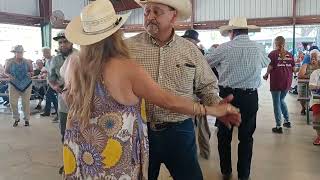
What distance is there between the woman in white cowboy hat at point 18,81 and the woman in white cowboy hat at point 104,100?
5997mm

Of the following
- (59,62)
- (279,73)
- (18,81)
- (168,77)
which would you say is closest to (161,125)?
(168,77)

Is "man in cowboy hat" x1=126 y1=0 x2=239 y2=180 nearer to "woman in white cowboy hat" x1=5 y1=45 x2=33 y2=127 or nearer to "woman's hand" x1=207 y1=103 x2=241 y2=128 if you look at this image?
"woman's hand" x1=207 y1=103 x2=241 y2=128

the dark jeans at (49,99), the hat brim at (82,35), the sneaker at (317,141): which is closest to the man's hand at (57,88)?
the hat brim at (82,35)

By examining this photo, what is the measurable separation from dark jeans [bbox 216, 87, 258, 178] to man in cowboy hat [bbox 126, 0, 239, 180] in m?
1.54

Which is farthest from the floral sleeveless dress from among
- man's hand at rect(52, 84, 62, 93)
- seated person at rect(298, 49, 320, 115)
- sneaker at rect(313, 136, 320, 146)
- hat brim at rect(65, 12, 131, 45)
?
seated person at rect(298, 49, 320, 115)

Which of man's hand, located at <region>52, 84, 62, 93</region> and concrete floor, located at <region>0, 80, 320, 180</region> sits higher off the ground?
man's hand, located at <region>52, 84, 62, 93</region>

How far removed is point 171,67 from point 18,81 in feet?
19.2

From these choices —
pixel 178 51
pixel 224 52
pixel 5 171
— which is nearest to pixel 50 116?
pixel 5 171

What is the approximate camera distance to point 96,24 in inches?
68.6

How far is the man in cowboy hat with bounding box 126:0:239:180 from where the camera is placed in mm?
2211

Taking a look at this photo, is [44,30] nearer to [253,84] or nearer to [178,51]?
[253,84]

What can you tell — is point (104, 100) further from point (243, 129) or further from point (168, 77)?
point (243, 129)

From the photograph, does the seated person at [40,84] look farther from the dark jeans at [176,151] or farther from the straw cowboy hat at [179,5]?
the dark jeans at [176,151]

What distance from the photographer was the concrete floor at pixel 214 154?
4367 mm
